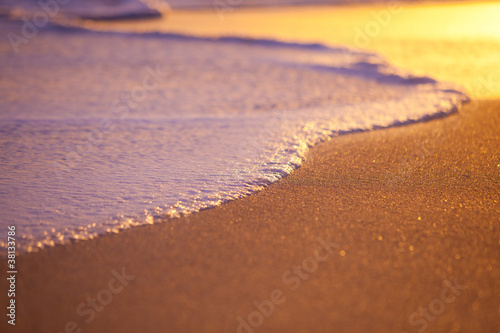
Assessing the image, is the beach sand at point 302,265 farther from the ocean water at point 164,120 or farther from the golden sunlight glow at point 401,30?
the golden sunlight glow at point 401,30

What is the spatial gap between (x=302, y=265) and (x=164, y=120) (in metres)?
2.68

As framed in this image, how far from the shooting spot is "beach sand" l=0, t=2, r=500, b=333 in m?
2.02

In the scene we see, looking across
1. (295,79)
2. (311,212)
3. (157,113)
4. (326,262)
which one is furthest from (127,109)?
(326,262)

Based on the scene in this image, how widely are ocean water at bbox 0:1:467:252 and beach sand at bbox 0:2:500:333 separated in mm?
256

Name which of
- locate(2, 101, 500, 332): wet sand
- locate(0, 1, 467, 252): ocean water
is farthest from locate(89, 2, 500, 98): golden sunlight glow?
locate(2, 101, 500, 332): wet sand

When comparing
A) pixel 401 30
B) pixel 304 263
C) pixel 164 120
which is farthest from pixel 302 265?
pixel 401 30

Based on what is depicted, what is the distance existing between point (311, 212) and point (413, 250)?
622 mm

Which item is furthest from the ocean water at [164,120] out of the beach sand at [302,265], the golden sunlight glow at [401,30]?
the golden sunlight glow at [401,30]

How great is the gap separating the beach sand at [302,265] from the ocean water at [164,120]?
0.26 metres

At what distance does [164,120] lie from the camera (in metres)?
4.59

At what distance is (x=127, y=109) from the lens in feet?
16.2

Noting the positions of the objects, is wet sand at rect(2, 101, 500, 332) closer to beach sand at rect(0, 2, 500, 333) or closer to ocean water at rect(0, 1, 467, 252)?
beach sand at rect(0, 2, 500, 333)

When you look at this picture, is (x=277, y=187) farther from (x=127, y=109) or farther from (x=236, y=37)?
(x=236, y=37)

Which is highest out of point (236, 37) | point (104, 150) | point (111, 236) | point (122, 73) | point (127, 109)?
point (236, 37)
